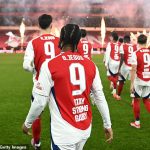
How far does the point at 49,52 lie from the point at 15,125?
307 cm

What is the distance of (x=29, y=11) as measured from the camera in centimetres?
6706

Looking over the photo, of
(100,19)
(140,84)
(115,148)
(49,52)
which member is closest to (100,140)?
(115,148)

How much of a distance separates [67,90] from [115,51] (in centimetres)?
965

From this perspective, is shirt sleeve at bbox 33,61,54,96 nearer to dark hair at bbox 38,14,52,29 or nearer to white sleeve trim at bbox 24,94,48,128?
white sleeve trim at bbox 24,94,48,128

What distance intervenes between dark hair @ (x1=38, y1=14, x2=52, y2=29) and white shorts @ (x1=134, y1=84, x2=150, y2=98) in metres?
3.14

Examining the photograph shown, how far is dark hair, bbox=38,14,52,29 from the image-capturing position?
223 inches

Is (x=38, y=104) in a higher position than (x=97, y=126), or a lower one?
higher

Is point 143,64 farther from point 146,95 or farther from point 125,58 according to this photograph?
point 125,58

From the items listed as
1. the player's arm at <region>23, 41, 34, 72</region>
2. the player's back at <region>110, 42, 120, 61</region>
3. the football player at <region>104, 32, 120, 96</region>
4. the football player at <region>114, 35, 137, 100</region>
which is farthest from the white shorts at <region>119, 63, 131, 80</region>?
the player's arm at <region>23, 41, 34, 72</region>

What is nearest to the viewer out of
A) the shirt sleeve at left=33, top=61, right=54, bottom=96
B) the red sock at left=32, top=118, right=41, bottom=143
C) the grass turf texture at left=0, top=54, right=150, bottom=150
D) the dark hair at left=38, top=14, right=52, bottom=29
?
the shirt sleeve at left=33, top=61, right=54, bottom=96

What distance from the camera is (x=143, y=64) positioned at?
26.0 feet

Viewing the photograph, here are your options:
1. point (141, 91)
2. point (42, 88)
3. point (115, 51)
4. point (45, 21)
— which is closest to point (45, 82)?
point (42, 88)

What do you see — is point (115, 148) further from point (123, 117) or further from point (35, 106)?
point (35, 106)

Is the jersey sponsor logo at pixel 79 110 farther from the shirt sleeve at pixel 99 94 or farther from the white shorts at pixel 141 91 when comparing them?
the white shorts at pixel 141 91
